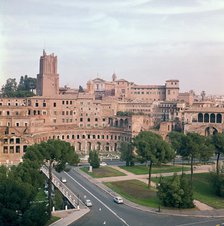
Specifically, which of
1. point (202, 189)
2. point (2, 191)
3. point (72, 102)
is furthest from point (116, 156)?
point (2, 191)

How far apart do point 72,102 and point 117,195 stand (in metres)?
47.6

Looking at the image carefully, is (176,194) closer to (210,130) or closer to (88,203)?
(88,203)

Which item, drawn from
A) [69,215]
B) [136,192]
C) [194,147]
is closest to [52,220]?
[69,215]

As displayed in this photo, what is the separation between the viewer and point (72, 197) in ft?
128

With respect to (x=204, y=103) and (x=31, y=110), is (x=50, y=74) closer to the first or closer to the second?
(x=31, y=110)

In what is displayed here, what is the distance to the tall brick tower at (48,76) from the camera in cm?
9506

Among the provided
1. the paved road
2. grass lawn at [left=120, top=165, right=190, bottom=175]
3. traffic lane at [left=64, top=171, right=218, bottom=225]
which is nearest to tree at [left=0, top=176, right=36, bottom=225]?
the paved road

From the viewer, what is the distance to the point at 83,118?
88250 mm

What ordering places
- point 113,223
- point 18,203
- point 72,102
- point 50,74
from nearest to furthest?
1. point 18,203
2. point 113,223
3. point 72,102
4. point 50,74

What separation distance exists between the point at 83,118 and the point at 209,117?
1005 inches

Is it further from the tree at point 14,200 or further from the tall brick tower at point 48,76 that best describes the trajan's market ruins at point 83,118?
the tree at point 14,200

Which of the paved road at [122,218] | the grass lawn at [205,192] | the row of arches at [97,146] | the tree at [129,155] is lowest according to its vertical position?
the paved road at [122,218]

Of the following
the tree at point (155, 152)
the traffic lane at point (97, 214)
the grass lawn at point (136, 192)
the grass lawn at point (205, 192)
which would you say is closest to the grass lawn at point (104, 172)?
the grass lawn at point (136, 192)

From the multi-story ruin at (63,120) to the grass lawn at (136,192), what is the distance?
909 inches
